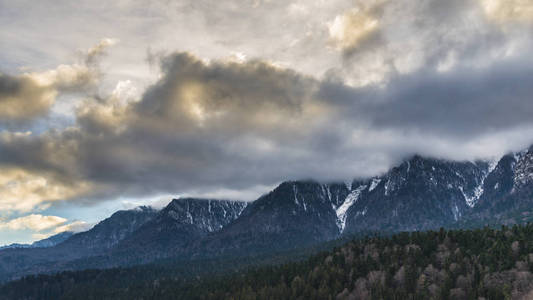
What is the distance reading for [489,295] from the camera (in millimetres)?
199250

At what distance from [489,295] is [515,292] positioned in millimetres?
12944

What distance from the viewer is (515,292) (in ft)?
655
